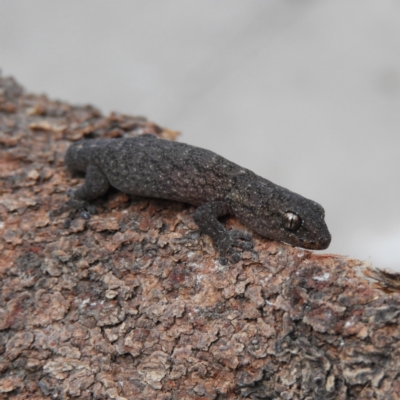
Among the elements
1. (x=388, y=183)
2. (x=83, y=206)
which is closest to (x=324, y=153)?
(x=388, y=183)

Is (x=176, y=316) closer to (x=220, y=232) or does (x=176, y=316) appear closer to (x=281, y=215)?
(x=220, y=232)

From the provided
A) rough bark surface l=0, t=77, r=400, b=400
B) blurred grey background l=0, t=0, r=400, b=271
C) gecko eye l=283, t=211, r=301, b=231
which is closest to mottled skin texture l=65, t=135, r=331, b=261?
gecko eye l=283, t=211, r=301, b=231

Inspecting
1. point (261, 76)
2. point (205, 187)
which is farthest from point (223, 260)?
point (261, 76)

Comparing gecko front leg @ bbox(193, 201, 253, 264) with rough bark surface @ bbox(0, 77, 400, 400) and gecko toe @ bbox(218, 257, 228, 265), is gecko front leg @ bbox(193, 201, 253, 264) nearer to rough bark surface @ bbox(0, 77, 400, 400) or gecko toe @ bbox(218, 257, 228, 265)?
gecko toe @ bbox(218, 257, 228, 265)

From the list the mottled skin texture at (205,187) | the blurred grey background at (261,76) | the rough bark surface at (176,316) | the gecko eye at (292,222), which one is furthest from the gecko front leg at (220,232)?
the blurred grey background at (261,76)

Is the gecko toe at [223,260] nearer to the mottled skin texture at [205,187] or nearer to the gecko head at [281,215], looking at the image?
the mottled skin texture at [205,187]
